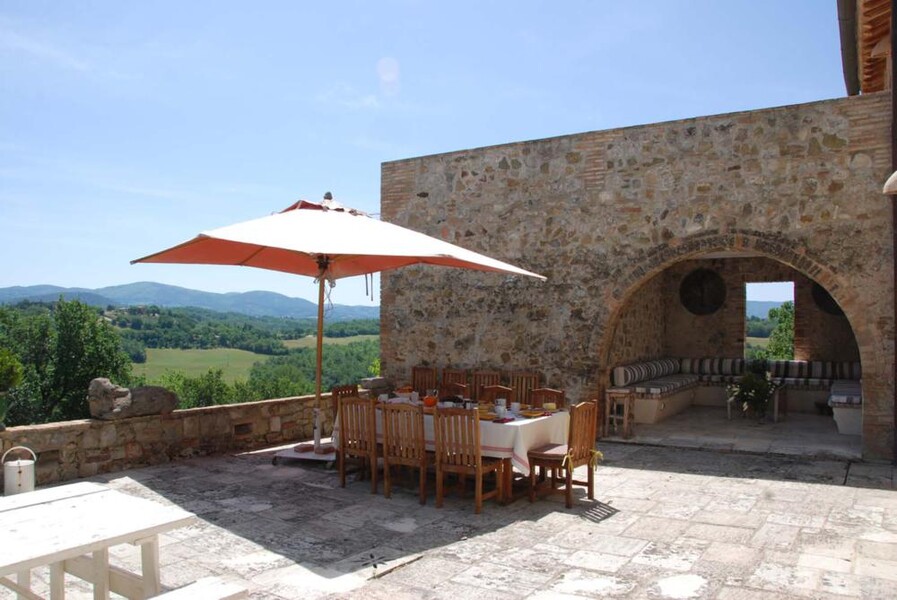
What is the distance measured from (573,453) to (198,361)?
172 feet

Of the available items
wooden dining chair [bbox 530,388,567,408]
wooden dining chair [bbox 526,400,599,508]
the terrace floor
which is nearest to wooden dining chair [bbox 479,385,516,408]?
wooden dining chair [bbox 530,388,567,408]

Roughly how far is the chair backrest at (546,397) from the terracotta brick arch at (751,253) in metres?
1.77

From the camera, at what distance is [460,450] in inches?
207

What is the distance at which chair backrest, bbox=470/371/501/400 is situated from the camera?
8.58 metres

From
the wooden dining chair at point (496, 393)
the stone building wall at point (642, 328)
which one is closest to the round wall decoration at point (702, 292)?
the stone building wall at point (642, 328)

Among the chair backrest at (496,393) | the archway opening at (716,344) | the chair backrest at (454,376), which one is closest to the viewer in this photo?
the chair backrest at (496,393)

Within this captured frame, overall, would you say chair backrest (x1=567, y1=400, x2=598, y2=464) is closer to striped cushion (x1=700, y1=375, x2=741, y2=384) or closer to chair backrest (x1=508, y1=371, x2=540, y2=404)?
chair backrest (x1=508, y1=371, x2=540, y2=404)

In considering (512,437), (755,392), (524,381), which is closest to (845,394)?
(755,392)

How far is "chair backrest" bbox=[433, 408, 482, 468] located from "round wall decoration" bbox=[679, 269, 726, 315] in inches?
310

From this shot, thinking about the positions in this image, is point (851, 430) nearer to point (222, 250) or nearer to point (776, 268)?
point (776, 268)

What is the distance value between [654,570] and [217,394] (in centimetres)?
3624

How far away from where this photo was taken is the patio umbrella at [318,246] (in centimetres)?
523

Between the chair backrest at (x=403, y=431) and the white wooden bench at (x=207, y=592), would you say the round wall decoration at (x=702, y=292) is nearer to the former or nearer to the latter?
the chair backrest at (x=403, y=431)

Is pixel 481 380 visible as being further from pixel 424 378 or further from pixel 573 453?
pixel 573 453
